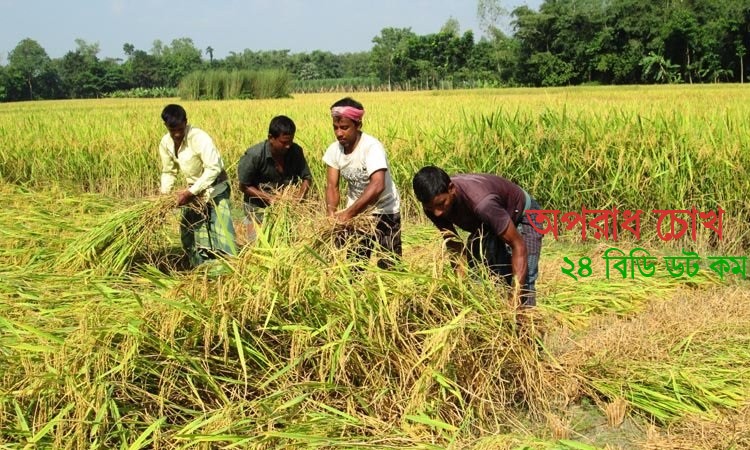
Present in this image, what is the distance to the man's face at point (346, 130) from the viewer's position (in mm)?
3297

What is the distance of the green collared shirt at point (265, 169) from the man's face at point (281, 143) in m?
0.10

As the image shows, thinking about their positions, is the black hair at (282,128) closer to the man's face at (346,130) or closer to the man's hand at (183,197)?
the man's face at (346,130)

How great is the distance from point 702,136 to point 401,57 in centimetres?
4885

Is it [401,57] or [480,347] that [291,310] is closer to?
[480,347]

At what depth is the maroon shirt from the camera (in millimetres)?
2619

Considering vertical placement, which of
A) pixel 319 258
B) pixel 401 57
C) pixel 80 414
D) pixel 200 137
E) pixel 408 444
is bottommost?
pixel 408 444

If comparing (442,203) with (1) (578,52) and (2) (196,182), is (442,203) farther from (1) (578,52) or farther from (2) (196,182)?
(1) (578,52)

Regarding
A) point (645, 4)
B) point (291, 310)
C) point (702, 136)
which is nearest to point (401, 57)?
point (645, 4)

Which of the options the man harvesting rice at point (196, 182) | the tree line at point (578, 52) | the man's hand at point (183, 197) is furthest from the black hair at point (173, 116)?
the tree line at point (578, 52)

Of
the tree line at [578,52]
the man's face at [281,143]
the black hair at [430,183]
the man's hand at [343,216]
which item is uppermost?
the tree line at [578,52]

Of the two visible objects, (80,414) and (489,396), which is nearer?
(80,414)

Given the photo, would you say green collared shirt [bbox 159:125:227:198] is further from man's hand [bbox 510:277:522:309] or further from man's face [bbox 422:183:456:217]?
man's hand [bbox 510:277:522:309]

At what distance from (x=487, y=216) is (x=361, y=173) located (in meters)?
0.98

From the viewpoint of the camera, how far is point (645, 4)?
3856 centimetres
